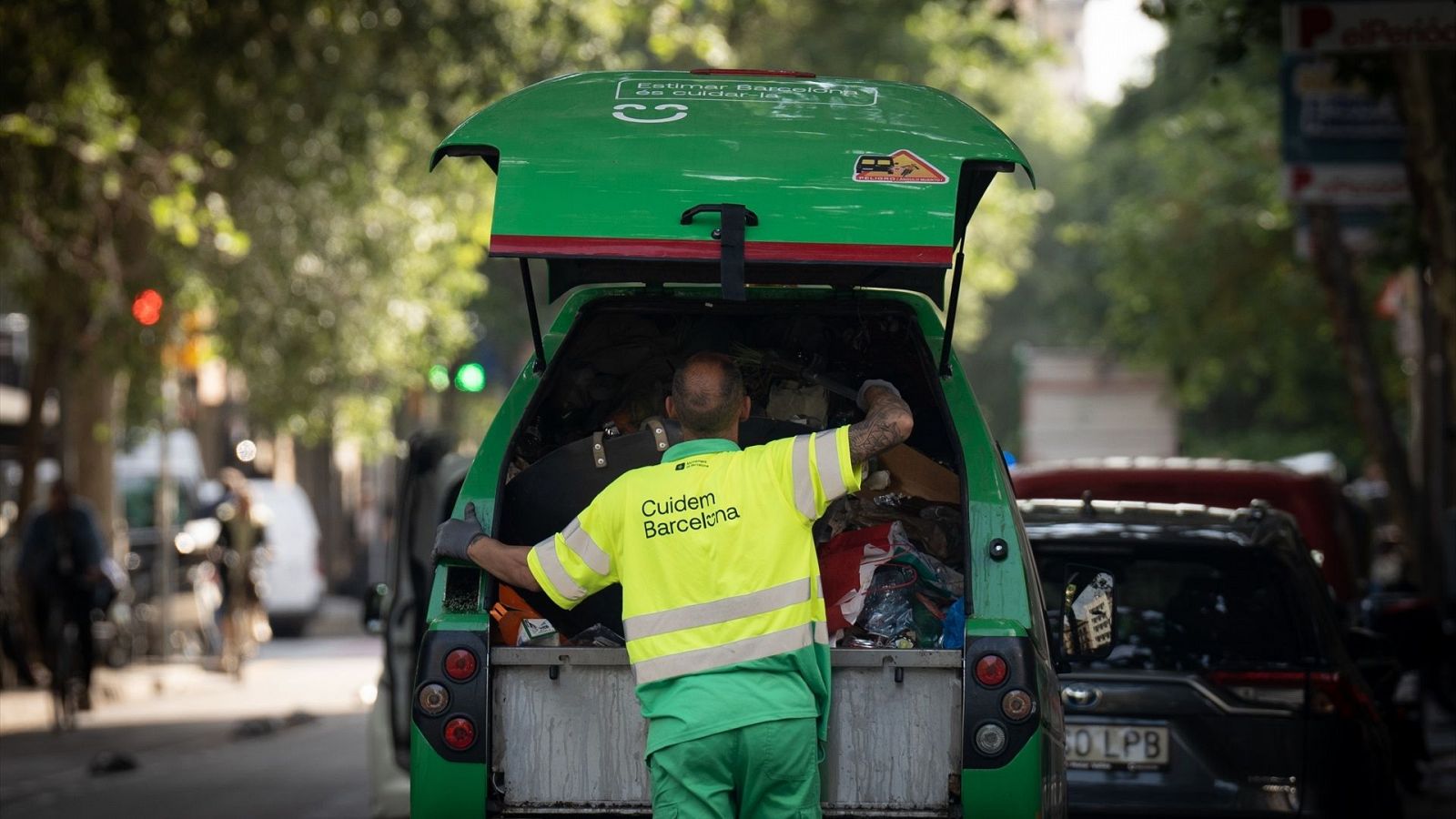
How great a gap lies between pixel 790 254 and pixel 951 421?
76cm

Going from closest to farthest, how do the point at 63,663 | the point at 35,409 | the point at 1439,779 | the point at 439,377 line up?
the point at 439,377
the point at 1439,779
the point at 63,663
the point at 35,409

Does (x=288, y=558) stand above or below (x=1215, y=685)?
above

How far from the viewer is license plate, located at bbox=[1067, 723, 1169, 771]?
7.39 meters

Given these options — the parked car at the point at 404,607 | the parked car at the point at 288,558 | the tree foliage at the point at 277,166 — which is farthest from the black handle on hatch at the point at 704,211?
the parked car at the point at 288,558

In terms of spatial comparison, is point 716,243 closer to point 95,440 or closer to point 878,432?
point 878,432

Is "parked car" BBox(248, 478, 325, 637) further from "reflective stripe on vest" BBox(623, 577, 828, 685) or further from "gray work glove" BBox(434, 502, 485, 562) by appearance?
"reflective stripe on vest" BBox(623, 577, 828, 685)

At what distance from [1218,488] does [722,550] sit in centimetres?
599

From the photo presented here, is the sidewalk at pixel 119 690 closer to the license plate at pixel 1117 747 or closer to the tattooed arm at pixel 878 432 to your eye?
the license plate at pixel 1117 747

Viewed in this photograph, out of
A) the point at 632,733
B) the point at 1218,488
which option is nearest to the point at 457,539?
the point at 632,733

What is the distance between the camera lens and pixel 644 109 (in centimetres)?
579

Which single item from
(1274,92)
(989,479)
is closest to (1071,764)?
(989,479)

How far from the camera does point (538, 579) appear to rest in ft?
18.4

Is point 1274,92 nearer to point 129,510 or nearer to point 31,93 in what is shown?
point 129,510

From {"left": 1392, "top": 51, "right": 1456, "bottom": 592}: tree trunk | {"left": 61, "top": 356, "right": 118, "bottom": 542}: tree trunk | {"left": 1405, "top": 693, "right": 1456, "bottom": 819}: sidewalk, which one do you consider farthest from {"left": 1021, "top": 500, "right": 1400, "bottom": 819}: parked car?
{"left": 61, "top": 356, "right": 118, "bottom": 542}: tree trunk
